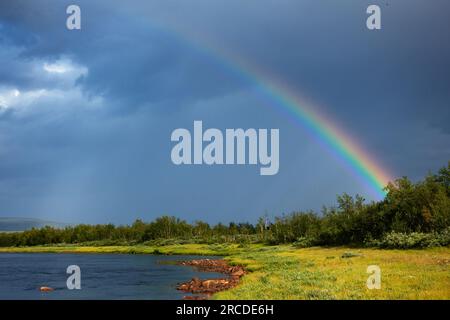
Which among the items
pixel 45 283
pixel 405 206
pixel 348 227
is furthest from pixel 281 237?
pixel 45 283

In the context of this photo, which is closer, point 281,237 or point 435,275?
point 435,275

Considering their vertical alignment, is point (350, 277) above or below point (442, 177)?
below

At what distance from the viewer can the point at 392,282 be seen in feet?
114

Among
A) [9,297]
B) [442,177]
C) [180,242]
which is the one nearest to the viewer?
[9,297]

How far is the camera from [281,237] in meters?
121

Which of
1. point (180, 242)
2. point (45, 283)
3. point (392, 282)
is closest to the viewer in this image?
point (392, 282)
